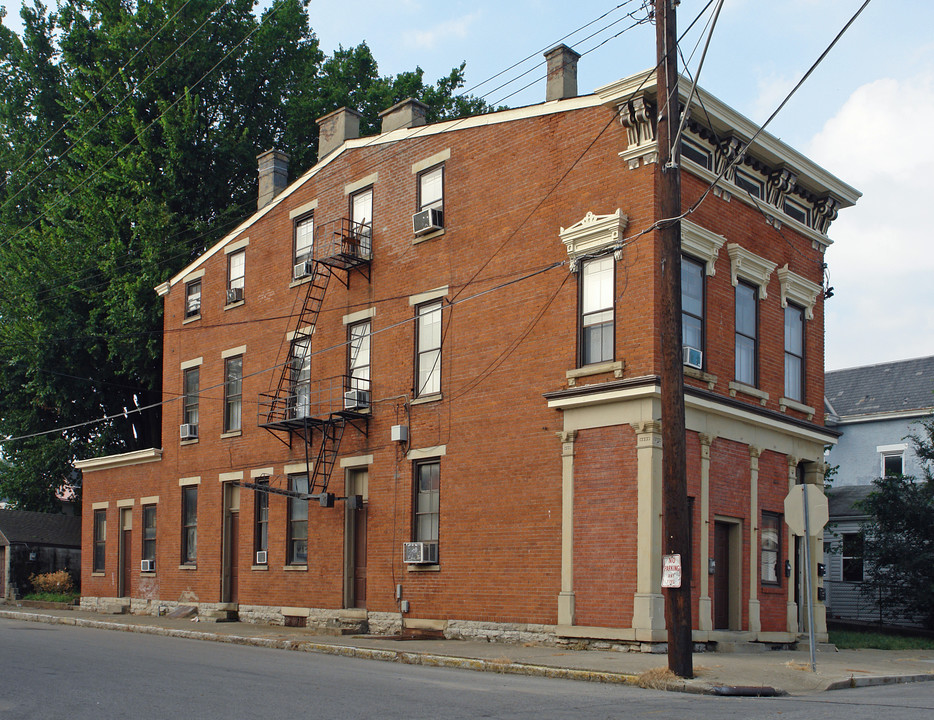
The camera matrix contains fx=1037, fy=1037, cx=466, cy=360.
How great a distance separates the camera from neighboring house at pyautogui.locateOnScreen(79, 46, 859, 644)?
18844mm

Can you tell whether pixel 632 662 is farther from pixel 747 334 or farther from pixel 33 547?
pixel 33 547

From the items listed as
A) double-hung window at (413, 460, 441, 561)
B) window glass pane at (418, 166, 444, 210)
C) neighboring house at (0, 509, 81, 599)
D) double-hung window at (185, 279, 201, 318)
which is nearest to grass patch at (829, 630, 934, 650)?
double-hung window at (413, 460, 441, 561)

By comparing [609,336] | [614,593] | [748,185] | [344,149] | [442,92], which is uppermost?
[442,92]

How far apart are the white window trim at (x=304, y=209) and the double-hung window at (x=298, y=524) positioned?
686 cm

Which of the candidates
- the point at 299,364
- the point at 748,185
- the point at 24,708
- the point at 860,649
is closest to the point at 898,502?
the point at 860,649

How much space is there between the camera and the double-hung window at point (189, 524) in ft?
96.8

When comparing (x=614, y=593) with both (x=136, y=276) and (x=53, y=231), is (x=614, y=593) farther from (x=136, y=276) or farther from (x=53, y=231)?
(x=53, y=231)

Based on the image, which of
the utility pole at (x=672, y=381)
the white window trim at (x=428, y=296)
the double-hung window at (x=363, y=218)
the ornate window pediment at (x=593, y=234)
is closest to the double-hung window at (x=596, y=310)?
the ornate window pediment at (x=593, y=234)

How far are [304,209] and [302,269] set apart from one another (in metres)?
1.67

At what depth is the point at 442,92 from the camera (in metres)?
43.0

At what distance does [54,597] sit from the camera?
1485 inches

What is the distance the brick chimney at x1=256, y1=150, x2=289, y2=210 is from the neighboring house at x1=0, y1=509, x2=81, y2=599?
19137 millimetres

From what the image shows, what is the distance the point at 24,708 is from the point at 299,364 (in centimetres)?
1653

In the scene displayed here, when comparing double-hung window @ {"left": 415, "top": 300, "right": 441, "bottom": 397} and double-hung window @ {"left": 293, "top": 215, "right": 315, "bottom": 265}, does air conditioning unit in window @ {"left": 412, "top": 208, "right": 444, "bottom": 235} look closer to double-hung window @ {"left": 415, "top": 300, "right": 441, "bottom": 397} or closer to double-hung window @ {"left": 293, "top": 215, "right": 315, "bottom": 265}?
double-hung window @ {"left": 415, "top": 300, "right": 441, "bottom": 397}
